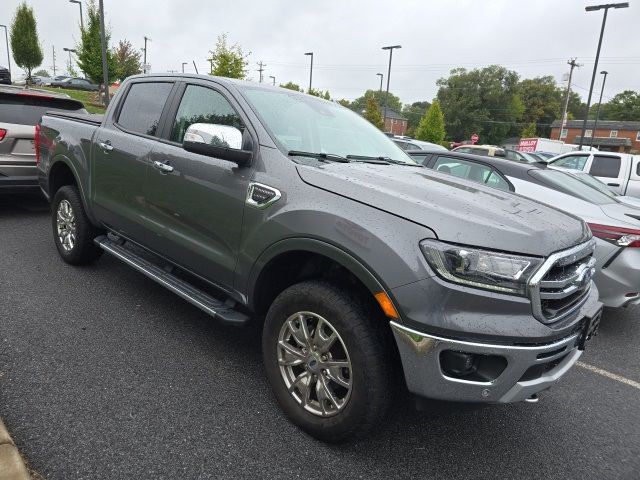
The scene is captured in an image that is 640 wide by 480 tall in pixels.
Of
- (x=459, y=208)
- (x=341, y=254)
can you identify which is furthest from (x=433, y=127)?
(x=341, y=254)

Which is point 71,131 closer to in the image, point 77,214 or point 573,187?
point 77,214

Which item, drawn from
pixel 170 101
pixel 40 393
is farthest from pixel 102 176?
pixel 40 393

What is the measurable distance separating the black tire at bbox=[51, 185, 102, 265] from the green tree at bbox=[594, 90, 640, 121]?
107 m

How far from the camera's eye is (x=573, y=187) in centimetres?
519

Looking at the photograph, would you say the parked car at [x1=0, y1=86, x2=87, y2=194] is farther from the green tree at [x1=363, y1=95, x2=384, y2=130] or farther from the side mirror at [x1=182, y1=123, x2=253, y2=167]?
the green tree at [x1=363, y1=95, x2=384, y2=130]

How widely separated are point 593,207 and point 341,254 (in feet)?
11.8

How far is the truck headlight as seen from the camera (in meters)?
1.93

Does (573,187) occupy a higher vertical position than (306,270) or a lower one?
higher

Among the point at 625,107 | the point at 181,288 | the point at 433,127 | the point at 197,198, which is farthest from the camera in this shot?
the point at 625,107

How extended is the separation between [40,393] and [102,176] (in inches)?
75.6

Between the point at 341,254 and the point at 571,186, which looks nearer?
the point at 341,254

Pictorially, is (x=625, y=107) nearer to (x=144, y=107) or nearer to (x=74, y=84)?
(x=74, y=84)

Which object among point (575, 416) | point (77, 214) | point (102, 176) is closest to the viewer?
point (575, 416)

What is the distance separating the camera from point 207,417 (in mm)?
2537
